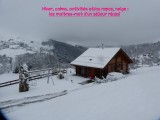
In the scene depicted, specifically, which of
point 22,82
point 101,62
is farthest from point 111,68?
point 22,82

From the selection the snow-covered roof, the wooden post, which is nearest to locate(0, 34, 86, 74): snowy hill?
the snow-covered roof

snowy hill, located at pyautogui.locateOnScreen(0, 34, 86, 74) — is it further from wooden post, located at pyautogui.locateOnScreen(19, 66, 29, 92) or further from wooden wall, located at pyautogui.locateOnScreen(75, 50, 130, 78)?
wooden post, located at pyautogui.locateOnScreen(19, 66, 29, 92)

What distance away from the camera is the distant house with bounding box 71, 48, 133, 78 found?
27.2 meters

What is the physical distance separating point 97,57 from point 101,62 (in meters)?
2.20

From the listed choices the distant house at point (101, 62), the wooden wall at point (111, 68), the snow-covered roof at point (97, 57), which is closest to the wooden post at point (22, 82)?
the distant house at point (101, 62)

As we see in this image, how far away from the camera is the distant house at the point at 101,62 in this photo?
27.2 m

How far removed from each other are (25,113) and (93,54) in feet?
88.1

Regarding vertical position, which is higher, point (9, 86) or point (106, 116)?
point (106, 116)

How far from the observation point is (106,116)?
430 cm

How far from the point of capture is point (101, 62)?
89.5 feet

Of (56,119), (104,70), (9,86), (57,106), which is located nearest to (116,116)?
(56,119)

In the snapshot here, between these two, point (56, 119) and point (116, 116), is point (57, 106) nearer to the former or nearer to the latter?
point (56, 119)

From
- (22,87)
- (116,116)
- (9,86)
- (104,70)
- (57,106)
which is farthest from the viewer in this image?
(104,70)

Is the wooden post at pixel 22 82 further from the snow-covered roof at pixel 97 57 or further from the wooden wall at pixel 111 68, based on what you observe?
the wooden wall at pixel 111 68
